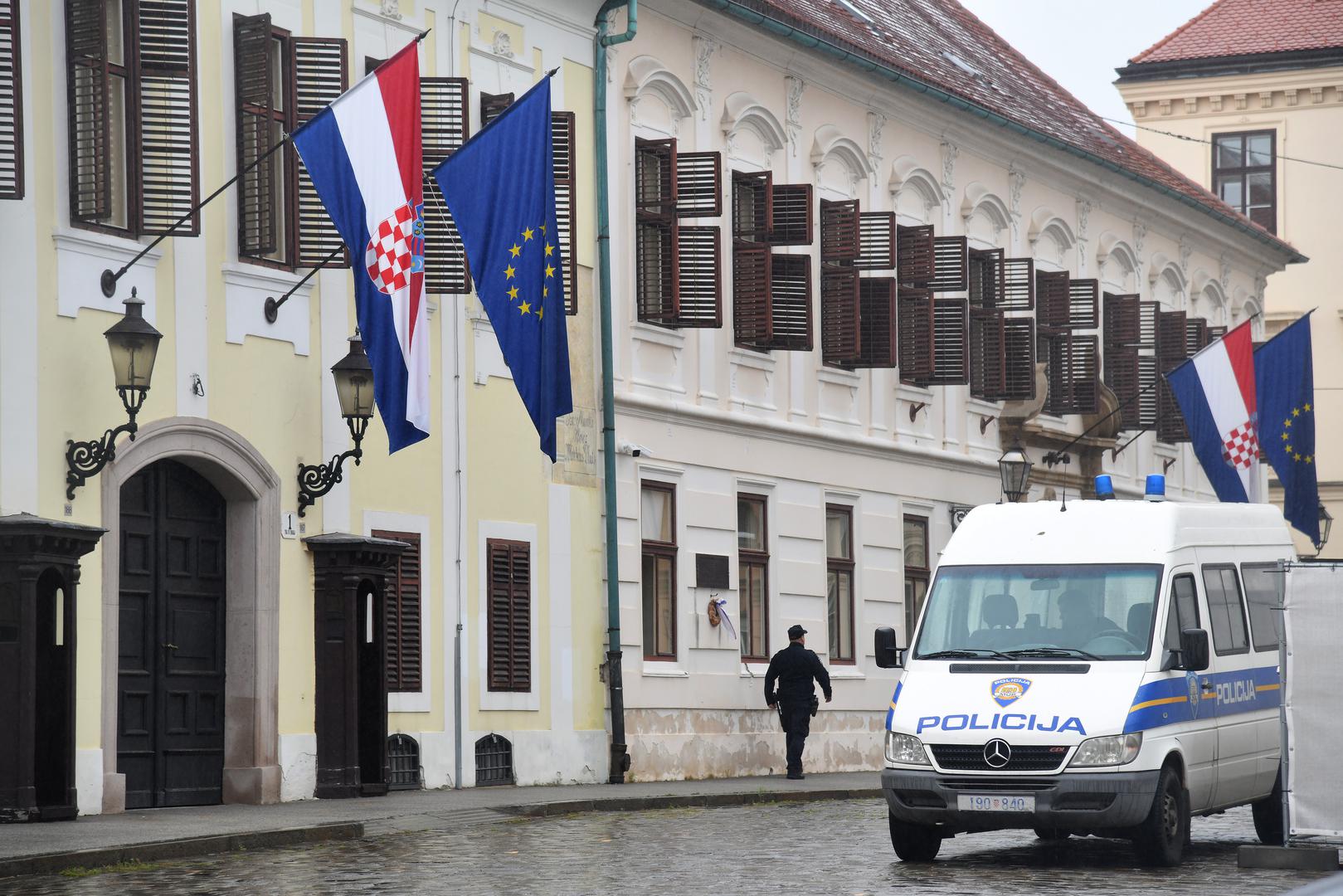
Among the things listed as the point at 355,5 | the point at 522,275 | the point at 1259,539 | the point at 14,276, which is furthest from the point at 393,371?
the point at 1259,539

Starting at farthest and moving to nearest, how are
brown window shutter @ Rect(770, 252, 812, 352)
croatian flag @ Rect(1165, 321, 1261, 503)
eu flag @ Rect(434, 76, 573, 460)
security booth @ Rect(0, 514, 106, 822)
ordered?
croatian flag @ Rect(1165, 321, 1261, 503) < brown window shutter @ Rect(770, 252, 812, 352) < eu flag @ Rect(434, 76, 573, 460) < security booth @ Rect(0, 514, 106, 822)

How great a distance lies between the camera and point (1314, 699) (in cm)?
1452

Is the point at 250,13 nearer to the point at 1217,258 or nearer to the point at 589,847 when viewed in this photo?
the point at 589,847

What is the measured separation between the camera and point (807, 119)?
30781 mm

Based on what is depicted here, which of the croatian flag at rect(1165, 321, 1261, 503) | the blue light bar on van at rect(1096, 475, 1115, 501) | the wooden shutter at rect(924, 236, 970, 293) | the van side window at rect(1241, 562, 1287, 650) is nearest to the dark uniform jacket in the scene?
the wooden shutter at rect(924, 236, 970, 293)

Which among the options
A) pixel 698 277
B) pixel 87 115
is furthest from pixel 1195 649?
pixel 698 277

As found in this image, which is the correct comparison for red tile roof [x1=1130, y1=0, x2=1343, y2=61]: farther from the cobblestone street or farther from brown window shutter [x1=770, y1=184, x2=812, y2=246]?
the cobblestone street

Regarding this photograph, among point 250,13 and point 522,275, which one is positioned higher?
point 250,13

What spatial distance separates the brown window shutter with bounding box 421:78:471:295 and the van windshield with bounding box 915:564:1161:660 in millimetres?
7385

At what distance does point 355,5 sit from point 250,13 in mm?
1664

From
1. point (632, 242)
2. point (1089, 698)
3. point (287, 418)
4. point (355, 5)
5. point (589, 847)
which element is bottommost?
point (589, 847)

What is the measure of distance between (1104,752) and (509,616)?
1030 cm

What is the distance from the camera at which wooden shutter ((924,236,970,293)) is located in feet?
105

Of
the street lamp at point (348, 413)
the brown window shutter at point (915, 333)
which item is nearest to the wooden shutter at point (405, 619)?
the street lamp at point (348, 413)
